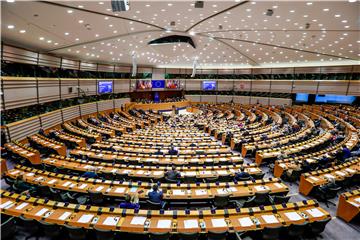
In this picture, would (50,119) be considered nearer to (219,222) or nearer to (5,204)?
(5,204)

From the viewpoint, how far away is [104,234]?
5918 millimetres

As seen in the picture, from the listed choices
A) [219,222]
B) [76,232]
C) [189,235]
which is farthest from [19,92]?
[219,222]

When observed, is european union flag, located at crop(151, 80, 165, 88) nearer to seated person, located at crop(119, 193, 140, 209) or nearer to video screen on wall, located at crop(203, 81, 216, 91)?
video screen on wall, located at crop(203, 81, 216, 91)

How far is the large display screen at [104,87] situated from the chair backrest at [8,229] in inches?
981

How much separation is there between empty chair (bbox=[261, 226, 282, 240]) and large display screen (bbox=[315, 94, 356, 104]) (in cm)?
3262

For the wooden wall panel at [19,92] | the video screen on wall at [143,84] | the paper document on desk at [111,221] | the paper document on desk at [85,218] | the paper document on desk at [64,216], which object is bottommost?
the paper document on desk at [64,216]

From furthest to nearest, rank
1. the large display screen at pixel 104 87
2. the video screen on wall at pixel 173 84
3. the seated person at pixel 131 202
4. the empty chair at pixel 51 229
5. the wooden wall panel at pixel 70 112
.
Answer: the video screen on wall at pixel 173 84 < the large display screen at pixel 104 87 < the wooden wall panel at pixel 70 112 < the seated person at pixel 131 202 < the empty chair at pixel 51 229

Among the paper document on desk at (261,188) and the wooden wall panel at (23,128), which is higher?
the wooden wall panel at (23,128)

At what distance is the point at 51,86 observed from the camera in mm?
20484

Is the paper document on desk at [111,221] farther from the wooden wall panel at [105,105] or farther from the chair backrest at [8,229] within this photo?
the wooden wall panel at [105,105]

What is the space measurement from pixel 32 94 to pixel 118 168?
12.4m

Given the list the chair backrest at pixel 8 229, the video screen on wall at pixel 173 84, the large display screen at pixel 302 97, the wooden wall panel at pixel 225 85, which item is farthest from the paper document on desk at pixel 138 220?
the wooden wall panel at pixel 225 85

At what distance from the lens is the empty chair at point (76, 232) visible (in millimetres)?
5926

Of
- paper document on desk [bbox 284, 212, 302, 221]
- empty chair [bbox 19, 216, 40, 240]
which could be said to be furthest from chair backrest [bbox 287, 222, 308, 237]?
empty chair [bbox 19, 216, 40, 240]
